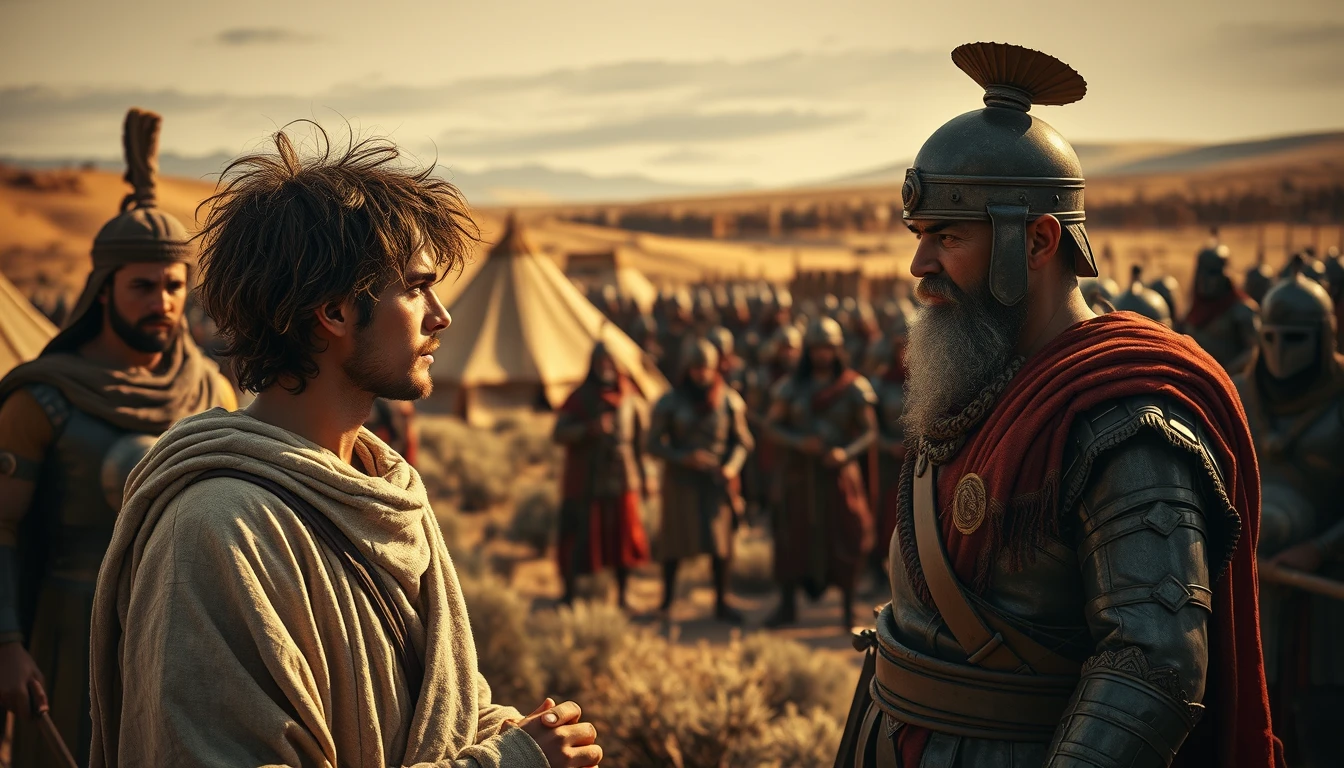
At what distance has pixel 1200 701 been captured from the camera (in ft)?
7.09

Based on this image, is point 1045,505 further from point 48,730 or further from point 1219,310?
point 1219,310

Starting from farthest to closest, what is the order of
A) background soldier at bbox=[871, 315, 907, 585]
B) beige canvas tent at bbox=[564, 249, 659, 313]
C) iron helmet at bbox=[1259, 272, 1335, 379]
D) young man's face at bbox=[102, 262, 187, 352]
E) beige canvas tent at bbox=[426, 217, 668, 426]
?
beige canvas tent at bbox=[564, 249, 659, 313] < beige canvas tent at bbox=[426, 217, 668, 426] < background soldier at bbox=[871, 315, 907, 585] < iron helmet at bbox=[1259, 272, 1335, 379] < young man's face at bbox=[102, 262, 187, 352]

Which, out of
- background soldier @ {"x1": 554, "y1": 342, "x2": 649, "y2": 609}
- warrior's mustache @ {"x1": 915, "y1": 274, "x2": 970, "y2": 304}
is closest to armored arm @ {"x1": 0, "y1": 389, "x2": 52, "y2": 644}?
warrior's mustache @ {"x1": 915, "y1": 274, "x2": 970, "y2": 304}

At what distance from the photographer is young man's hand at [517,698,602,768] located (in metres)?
2.13

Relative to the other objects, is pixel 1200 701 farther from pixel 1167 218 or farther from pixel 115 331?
pixel 1167 218

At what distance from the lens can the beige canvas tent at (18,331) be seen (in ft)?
24.7

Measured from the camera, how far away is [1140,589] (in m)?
2.11

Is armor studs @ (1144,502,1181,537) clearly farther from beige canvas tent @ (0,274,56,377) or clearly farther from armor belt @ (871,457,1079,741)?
beige canvas tent @ (0,274,56,377)

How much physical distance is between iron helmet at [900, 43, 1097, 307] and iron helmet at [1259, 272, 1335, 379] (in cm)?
256

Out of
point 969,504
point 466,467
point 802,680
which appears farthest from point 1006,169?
point 466,467

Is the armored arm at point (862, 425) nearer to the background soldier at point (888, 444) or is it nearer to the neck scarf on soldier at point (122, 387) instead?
the background soldier at point (888, 444)

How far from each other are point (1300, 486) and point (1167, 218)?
2851 inches

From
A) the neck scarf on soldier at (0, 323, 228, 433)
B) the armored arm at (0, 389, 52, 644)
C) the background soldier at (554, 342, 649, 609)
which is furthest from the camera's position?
the background soldier at (554, 342, 649, 609)

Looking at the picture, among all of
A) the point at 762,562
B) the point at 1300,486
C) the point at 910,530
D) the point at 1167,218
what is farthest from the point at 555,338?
the point at 1167,218
